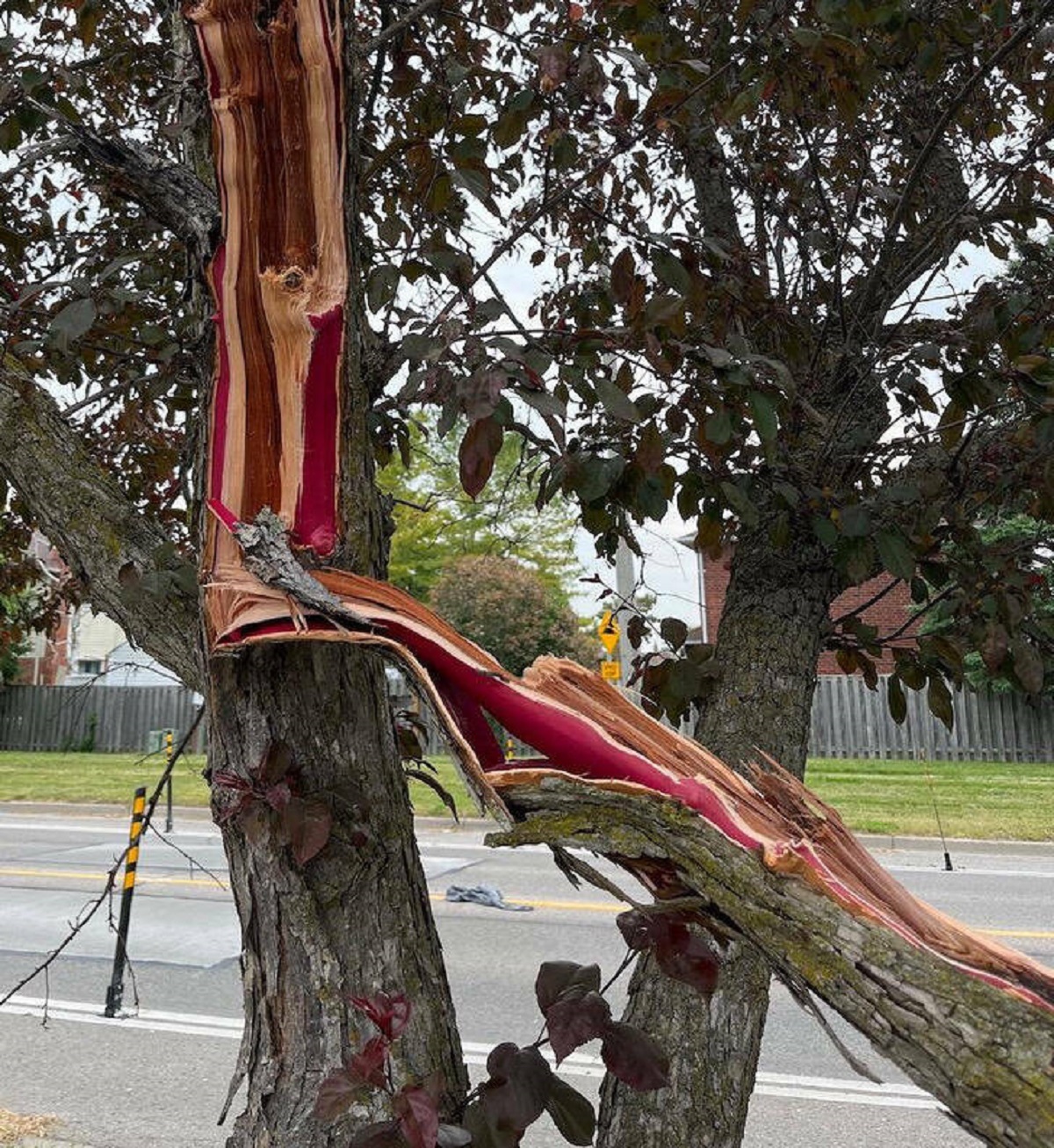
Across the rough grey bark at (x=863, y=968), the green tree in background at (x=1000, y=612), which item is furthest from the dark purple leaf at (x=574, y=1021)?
the green tree in background at (x=1000, y=612)

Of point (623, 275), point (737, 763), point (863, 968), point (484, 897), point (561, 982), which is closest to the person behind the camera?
point (863, 968)

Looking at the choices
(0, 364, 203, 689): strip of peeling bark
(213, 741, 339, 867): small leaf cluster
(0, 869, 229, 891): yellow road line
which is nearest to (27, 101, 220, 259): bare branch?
(0, 364, 203, 689): strip of peeling bark

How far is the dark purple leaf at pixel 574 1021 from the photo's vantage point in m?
1.23

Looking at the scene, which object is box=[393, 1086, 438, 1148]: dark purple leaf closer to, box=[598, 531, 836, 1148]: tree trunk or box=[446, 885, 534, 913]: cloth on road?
box=[598, 531, 836, 1148]: tree trunk

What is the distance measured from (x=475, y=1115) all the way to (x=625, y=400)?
0.92m

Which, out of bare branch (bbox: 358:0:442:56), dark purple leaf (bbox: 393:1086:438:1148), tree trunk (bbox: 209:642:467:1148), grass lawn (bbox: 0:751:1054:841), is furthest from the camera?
grass lawn (bbox: 0:751:1054:841)

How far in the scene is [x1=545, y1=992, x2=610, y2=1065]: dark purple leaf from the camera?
1226 millimetres

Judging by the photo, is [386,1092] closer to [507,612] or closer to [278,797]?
[278,797]

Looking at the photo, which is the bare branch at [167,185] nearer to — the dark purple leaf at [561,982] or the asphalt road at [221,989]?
the dark purple leaf at [561,982]

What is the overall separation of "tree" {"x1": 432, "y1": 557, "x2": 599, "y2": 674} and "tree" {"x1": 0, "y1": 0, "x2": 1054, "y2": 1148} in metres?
17.5

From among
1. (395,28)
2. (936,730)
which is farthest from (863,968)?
(936,730)

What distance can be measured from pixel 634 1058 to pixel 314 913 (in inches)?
17.6

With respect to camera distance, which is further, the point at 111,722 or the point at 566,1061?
the point at 111,722

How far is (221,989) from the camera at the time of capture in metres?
6.12
